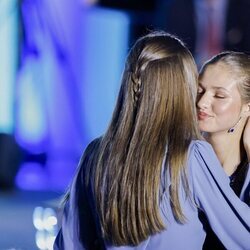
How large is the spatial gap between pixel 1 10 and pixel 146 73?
19.2 ft

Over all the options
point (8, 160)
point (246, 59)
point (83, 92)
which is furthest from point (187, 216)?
point (83, 92)

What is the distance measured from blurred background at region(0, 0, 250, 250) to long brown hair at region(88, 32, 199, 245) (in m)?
5.38

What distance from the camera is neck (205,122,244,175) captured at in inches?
101

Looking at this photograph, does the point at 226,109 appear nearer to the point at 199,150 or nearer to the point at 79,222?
the point at 199,150

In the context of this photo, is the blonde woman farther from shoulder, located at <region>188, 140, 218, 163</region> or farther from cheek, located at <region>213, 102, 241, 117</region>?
shoulder, located at <region>188, 140, 218, 163</region>

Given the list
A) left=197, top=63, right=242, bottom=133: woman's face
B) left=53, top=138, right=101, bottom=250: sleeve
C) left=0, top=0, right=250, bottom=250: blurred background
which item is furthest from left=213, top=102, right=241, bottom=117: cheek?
left=0, top=0, right=250, bottom=250: blurred background

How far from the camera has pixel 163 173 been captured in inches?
84.7

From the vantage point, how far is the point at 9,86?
309 inches

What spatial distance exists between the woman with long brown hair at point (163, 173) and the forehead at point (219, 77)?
0.30m

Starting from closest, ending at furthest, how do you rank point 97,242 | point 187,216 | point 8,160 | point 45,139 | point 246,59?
point 187,216 < point 97,242 < point 246,59 < point 8,160 < point 45,139

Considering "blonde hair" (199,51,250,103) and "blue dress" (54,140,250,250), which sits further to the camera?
"blonde hair" (199,51,250,103)

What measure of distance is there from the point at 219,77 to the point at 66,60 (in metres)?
5.76

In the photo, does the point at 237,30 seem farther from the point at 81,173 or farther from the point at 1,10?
the point at 81,173

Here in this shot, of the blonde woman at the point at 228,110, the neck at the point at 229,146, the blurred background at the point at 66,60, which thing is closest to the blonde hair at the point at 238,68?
the blonde woman at the point at 228,110
